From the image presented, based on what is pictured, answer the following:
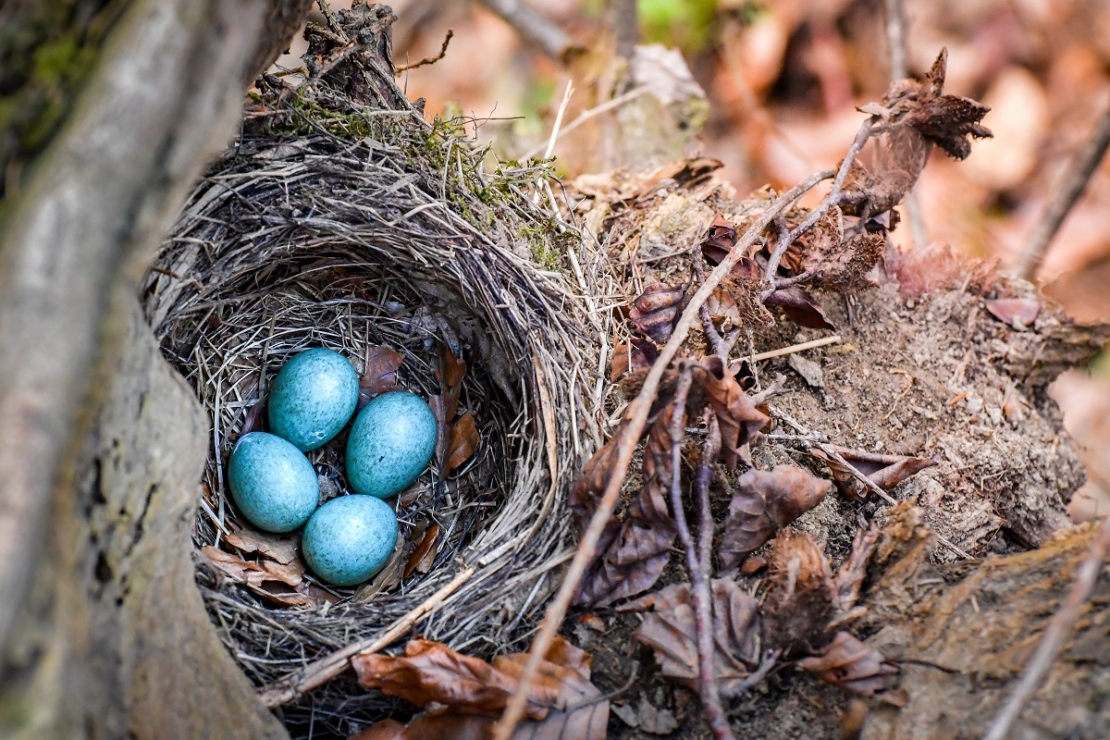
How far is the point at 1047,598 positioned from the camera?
1.56 m

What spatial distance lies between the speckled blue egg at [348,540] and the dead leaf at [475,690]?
515mm

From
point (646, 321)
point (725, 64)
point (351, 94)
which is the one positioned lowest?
point (646, 321)

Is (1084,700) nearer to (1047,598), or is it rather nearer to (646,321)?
(1047,598)

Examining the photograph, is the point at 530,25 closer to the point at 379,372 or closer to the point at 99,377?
the point at 379,372

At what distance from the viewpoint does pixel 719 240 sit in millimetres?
2230

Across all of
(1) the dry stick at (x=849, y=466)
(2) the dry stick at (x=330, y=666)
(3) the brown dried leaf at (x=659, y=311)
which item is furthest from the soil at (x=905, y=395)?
(2) the dry stick at (x=330, y=666)

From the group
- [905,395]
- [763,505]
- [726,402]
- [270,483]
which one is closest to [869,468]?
[905,395]

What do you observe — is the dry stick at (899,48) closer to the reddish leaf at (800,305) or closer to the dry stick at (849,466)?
the reddish leaf at (800,305)

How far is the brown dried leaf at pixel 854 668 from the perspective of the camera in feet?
5.16

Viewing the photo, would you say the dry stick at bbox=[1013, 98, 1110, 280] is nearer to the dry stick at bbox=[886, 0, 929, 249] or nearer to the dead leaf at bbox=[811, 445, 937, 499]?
the dry stick at bbox=[886, 0, 929, 249]

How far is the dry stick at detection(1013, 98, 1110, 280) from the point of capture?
9.40 ft

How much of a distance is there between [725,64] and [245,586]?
386 cm

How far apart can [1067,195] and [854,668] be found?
7.51 ft

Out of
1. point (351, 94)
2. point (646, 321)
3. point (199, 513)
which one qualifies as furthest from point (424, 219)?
point (199, 513)
